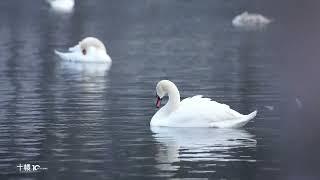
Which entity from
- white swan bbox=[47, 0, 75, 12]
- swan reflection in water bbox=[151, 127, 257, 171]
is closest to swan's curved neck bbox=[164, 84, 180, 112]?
swan reflection in water bbox=[151, 127, 257, 171]

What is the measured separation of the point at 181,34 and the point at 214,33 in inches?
67.8

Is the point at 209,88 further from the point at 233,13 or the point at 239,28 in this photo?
the point at 233,13

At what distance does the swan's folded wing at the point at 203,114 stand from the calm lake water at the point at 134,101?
1.01 feet

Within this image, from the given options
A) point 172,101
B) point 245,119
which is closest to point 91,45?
point 172,101

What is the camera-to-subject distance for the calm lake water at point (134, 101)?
56.4 feet

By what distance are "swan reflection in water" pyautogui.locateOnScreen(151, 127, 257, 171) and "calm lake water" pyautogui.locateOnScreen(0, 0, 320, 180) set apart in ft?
0.06

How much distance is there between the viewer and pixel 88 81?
99.1 feet

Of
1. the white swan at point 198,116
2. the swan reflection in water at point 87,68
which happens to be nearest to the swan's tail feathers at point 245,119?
the white swan at point 198,116

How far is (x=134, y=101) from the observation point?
81.8ft

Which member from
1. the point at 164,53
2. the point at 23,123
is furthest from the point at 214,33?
the point at 23,123

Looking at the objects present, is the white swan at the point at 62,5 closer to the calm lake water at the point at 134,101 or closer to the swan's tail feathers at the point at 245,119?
the calm lake water at the point at 134,101

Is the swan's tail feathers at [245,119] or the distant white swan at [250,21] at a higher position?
the distant white swan at [250,21]

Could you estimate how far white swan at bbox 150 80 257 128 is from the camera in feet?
68.9

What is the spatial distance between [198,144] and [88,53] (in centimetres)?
1935
